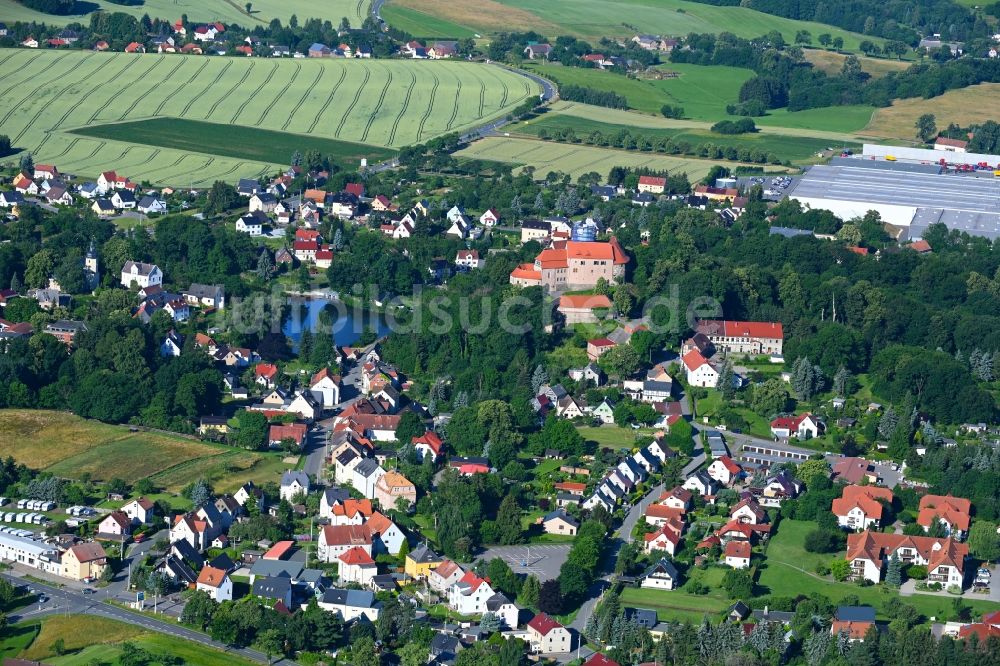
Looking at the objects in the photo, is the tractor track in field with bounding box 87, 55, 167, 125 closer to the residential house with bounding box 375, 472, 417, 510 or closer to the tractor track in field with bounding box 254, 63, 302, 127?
the tractor track in field with bounding box 254, 63, 302, 127

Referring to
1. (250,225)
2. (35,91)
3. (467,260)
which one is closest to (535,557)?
(467,260)

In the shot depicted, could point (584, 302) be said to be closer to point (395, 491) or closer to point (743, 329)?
point (743, 329)

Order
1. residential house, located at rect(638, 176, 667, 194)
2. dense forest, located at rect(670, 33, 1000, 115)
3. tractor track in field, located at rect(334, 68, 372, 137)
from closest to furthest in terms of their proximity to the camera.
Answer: residential house, located at rect(638, 176, 667, 194), tractor track in field, located at rect(334, 68, 372, 137), dense forest, located at rect(670, 33, 1000, 115)

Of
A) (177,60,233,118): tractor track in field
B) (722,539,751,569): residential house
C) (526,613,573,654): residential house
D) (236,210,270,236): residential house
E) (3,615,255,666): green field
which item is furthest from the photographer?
(177,60,233,118): tractor track in field

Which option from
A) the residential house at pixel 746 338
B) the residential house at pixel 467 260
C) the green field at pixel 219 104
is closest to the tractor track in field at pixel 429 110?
the green field at pixel 219 104

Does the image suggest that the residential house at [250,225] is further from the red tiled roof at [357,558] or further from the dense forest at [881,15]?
the dense forest at [881,15]

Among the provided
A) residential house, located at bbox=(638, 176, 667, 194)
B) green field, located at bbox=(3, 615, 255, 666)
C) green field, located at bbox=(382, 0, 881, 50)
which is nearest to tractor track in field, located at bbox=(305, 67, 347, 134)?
residential house, located at bbox=(638, 176, 667, 194)

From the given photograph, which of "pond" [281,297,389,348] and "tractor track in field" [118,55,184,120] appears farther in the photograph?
"tractor track in field" [118,55,184,120]
